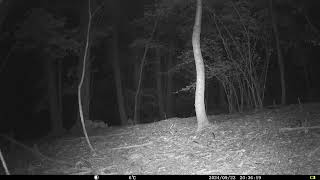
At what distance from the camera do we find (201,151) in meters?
11.0

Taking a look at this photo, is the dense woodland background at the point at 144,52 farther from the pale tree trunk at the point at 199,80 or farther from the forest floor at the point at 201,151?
the forest floor at the point at 201,151

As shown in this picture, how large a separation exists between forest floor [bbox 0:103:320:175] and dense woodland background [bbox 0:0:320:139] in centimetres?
515

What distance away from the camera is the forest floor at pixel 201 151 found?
9.30m

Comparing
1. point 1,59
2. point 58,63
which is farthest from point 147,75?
point 1,59

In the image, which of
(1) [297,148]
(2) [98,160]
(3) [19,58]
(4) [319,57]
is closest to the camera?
(1) [297,148]

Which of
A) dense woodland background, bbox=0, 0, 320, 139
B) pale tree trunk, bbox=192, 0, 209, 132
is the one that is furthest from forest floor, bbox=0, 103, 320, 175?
dense woodland background, bbox=0, 0, 320, 139

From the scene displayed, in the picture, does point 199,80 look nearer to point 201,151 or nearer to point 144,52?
point 201,151

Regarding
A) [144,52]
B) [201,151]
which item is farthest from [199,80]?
[144,52]

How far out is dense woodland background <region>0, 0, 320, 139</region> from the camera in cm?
1983

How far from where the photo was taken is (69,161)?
11281 mm

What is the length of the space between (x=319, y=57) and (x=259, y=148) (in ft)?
91.9

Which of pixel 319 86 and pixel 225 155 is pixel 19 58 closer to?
pixel 225 155

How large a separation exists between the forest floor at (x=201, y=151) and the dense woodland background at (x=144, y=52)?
5.15m

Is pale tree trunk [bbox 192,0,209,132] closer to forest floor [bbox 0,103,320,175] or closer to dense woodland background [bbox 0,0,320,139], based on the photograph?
forest floor [bbox 0,103,320,175]
